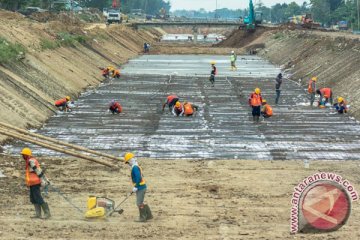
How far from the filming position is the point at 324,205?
34.4ft

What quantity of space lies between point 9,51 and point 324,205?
24.0 m

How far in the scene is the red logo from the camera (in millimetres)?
10477

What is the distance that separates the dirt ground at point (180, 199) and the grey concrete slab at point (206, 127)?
1.55 meters

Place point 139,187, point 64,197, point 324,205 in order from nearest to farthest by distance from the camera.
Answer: point 324,205 → point 139,187 → point 64,197

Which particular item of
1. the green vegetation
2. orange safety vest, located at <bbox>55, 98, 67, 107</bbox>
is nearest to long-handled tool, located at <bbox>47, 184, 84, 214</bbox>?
orange safety vest, located at <bbox>55, 98, 67, 107</bbox>

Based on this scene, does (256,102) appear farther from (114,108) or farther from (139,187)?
(139,187)

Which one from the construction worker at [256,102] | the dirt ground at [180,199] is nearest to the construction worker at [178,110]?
the construction worker at [256,102]

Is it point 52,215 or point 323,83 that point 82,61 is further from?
point 52,215

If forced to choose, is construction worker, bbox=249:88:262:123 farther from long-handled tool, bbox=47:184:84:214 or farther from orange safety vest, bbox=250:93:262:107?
long-handled tool, bbox=47:184:84:214

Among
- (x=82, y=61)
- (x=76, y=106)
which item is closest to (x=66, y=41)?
(x=82, y=61)

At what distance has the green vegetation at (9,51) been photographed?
2974cm

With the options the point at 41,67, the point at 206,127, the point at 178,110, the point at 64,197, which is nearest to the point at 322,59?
the point at 178,110

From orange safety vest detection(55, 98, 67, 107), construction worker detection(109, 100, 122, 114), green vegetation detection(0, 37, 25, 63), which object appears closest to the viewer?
construction worker detection(109, 100, 122, 114)

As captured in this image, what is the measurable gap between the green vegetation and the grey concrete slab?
4.01 metres
